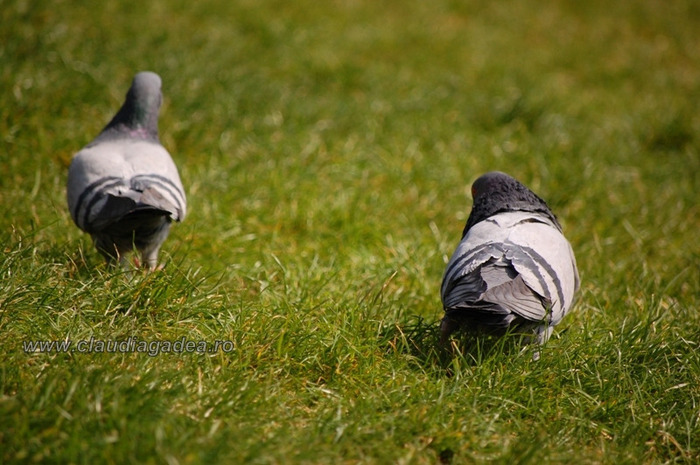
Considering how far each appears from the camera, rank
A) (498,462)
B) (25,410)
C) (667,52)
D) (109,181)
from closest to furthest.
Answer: (25,410)
(498,462)
(109,181)
(667,52)

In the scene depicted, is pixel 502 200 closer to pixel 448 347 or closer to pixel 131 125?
pixel 448 347

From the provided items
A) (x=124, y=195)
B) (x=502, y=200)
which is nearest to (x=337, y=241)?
(x=502, y=200)

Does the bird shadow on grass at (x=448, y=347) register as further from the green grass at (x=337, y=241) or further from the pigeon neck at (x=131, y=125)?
the pigeon neck at (x=131, y=125)

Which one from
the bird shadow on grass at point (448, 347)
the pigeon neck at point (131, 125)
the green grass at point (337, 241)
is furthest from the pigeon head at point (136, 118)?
the bird shadow on grass at point (448, 347)

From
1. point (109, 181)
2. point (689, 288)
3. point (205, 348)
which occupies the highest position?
point (109, 181)

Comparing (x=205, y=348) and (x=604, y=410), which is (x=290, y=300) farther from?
(x=604, y=410)

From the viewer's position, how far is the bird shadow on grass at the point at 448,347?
2791mm

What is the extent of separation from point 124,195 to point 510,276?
5.63 feet

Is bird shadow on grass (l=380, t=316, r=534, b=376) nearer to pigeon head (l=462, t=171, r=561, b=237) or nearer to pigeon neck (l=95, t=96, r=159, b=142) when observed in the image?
pigeon head (l=462, t=171, r=561, b=237)

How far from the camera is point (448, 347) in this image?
2.91m

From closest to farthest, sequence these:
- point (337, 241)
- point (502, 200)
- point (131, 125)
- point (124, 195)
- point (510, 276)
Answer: point (510, 276) → point (124, 195) → point (502, 200) → point (131, 125) → point (337, 241)

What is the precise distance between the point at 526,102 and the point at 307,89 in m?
2.14

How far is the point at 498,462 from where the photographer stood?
232 centimetres

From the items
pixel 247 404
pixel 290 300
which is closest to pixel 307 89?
pixel 290 300
